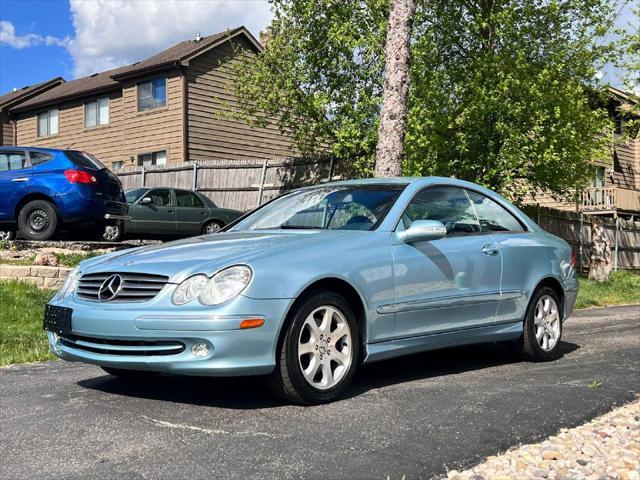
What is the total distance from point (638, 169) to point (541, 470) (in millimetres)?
33404

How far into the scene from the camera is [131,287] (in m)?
4.33

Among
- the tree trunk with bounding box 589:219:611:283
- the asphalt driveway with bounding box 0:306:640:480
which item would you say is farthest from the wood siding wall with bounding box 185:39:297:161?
the asphalt driveway with bounding box 0:306:640:480

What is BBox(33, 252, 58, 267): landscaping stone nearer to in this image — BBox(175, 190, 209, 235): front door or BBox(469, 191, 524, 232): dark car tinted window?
BBox(175, 190, 209, 235): front door

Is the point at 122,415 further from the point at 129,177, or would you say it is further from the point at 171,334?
the point at 129,177

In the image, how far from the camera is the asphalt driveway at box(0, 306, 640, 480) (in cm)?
334

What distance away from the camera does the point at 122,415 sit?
165 inches

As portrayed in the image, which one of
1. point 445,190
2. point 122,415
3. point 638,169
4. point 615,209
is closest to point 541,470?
point 122,415

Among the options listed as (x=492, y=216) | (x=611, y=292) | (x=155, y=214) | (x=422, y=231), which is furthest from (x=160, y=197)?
(x=422, y=231)

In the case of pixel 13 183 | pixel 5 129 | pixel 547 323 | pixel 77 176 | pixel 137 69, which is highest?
pixel 137 69

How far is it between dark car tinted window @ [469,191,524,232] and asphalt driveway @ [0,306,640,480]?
3.89 ft

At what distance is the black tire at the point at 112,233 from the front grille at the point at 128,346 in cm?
857

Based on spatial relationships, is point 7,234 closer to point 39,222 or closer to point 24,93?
point 39,222

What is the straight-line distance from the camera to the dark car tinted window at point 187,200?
16.5 meters

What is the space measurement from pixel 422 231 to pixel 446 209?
83 cm
